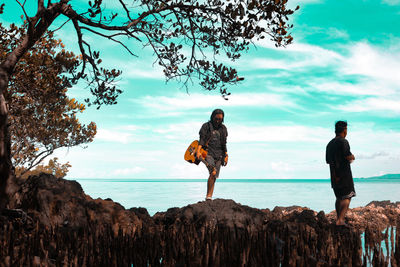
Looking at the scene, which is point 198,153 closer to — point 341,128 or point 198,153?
point 198,153

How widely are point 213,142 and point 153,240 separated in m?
6.14

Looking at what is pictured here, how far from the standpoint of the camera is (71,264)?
3607mm

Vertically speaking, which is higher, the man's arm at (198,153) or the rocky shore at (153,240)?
the man's arm at (198,153)

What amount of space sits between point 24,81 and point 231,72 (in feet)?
20.9

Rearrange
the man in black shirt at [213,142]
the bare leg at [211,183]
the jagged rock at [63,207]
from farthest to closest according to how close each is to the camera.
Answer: the man in black shirt at [213,142] < the bare leg at [211,183] < the jagged rock at [63,207]

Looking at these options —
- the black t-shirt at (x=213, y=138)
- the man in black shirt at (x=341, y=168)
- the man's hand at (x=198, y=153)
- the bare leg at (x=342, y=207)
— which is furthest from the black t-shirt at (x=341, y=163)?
the man's hand at (x=198, y=153)

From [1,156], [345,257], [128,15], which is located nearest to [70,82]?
[128,15]

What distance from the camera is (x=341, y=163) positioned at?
8.59m

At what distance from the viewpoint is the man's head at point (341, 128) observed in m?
8.74

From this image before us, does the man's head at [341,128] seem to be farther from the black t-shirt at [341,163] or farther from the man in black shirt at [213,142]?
the man in black shirt at [213,142]

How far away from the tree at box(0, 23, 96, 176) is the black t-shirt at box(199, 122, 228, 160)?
3.94 metres

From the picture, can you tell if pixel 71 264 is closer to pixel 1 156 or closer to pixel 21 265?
pixel 21 265

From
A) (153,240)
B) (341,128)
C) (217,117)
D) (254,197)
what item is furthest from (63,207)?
(254,197)

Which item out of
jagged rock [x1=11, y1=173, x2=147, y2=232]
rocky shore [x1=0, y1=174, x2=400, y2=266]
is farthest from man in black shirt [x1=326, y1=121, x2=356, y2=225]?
jagged rock [x1=11, y1=173, x2=147, y2=232]
